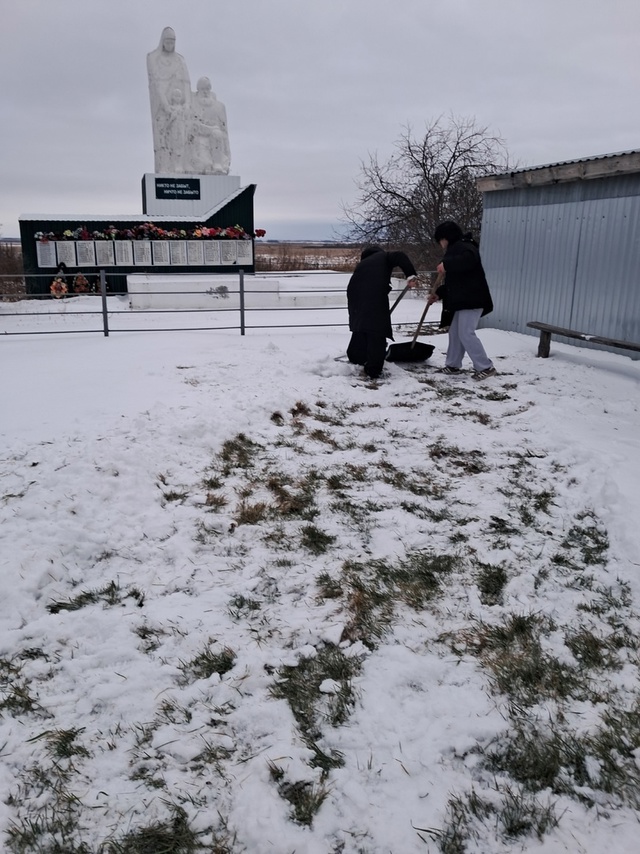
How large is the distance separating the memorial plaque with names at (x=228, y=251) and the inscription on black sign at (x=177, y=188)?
2.48 metres

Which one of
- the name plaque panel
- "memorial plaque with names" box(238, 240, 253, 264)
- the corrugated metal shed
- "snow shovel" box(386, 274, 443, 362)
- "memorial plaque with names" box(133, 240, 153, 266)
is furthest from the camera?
"memorial plaque with names" box(238, 240, 253, 264)

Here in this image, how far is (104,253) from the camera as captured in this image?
18906 mm

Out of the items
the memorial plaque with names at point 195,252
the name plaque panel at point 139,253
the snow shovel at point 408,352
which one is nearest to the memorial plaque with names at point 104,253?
the name plaque panel at point 139,253

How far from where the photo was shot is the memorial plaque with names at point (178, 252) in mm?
19325

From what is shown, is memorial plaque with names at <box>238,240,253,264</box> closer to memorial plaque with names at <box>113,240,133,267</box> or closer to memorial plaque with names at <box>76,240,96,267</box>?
memorial plaque with names at <box>113,240,133,267</box>

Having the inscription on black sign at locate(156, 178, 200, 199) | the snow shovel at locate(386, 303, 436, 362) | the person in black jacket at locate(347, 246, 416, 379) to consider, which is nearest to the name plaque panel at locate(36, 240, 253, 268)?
the inscription on black sign at locate(156, 178, 200, 199)

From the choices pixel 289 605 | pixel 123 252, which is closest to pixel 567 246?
pixel 289 605

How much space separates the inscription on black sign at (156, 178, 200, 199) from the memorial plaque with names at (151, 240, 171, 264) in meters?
2.61

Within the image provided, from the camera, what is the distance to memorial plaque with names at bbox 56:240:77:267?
1858 cm

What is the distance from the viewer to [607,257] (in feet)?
28.3

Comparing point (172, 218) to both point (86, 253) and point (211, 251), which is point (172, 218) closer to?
point (211, 251)

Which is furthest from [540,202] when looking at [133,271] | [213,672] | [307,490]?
[133,271]

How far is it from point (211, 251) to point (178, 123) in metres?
4.58

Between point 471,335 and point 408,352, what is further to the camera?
Answer: point 408,352
